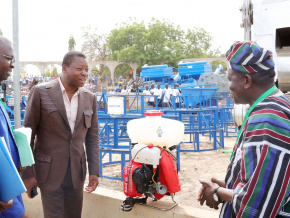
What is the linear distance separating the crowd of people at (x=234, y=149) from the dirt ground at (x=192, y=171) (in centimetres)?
237

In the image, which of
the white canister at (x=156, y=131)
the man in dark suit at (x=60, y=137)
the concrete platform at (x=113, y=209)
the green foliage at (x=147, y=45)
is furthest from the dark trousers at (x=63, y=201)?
the green foliage at (x=147, y=45)

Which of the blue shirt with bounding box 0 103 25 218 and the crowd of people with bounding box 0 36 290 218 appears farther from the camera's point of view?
the blue shirt with bounding box 0 103 25 218

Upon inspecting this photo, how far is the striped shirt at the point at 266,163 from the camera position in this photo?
1.25 m

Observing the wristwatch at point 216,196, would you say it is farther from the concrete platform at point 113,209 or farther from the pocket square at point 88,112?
the pocket square at point 88,112

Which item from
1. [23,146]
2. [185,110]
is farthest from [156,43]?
[23,146]

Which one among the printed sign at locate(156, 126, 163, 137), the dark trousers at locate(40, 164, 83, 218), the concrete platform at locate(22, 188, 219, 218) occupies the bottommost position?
the concrete platform at locate(22, 188, 219, 218)

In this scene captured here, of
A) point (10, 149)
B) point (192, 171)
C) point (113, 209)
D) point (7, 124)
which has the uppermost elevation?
point (7, 124)

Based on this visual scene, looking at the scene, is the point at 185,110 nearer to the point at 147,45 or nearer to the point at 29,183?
the point at 29,183

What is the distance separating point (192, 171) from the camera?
22.6 feet

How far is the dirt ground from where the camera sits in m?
5.38

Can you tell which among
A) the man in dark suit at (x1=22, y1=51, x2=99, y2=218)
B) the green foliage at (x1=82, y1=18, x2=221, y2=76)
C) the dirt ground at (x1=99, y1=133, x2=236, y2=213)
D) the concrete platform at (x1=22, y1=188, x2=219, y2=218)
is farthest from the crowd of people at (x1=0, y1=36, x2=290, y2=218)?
the green foliage at (x1=82, y1=18, x2=221, y2=76)

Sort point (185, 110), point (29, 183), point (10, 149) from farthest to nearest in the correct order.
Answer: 1. point (185, 110)
2. point (29, 183)
3. point (10, 149)

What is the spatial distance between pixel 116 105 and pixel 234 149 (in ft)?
15.9

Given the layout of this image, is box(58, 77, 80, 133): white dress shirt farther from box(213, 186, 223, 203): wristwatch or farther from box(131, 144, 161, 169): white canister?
box(213, 186, 223, 203): wristwatch
